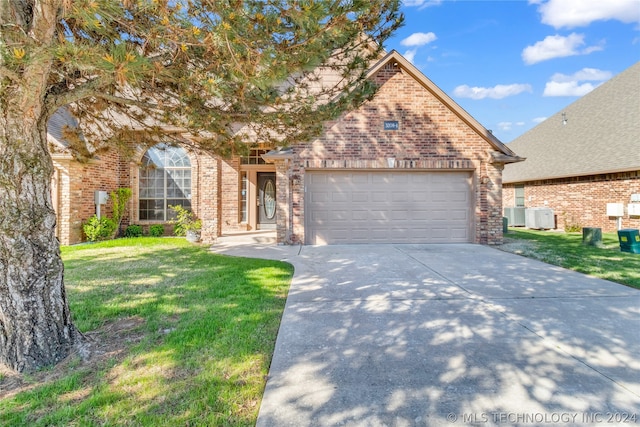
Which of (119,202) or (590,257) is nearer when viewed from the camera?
(590,257)

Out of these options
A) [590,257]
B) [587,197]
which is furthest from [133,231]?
[587,197]

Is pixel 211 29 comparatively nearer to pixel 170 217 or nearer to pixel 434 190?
pixel 434 190

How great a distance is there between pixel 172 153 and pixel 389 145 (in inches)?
309

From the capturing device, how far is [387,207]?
962cm

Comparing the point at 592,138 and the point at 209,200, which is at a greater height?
Result: the point at 592,138

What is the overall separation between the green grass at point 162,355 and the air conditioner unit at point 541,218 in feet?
47.0

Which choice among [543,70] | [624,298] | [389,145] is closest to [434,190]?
[389,145]

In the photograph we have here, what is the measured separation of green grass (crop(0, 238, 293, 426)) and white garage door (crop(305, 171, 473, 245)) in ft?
12.5

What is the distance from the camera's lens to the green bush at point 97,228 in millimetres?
10188

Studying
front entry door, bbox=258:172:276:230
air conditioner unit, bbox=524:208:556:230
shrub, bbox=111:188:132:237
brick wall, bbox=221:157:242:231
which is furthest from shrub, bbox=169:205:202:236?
air conditioner unit, bbox=524:208:556:230

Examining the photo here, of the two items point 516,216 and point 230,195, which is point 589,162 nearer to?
point 516,216

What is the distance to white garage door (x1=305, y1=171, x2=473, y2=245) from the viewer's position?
957 cm

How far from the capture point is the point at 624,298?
15.1ft

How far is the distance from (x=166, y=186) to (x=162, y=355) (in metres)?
10.0
